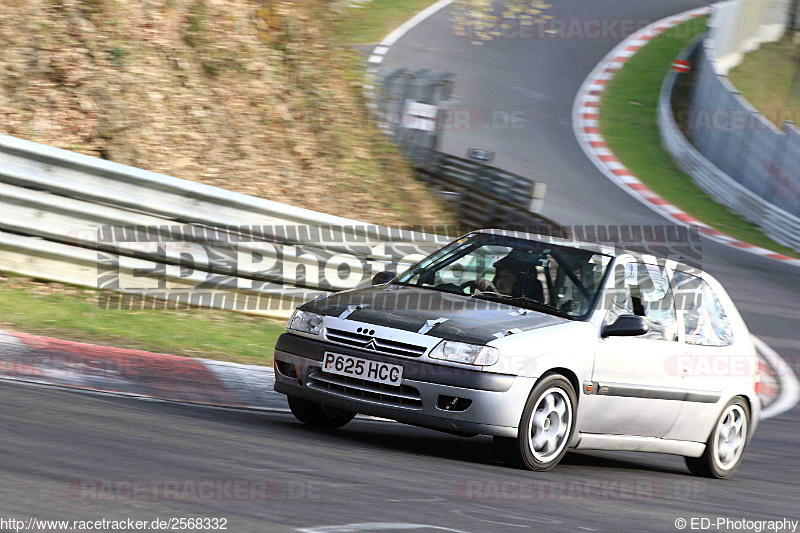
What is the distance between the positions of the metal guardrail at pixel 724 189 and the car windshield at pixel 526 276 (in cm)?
1372

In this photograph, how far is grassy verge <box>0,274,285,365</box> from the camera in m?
9.23

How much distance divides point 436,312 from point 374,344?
488 mm

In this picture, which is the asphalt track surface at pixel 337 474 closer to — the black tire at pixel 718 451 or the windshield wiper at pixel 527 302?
the black tire at pixel 718 451

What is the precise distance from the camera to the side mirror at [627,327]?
727 cm

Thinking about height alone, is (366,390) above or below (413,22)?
above

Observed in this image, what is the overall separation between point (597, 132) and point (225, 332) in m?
16.1

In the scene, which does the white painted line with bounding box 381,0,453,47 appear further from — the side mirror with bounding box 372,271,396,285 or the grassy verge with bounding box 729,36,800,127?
the side mirror with bounding box 372,271,396,285

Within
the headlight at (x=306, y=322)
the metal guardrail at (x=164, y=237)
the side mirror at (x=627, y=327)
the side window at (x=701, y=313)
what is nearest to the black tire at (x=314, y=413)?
the headlight at (x=306, y=322)

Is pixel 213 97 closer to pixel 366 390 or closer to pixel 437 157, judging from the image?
pixel 437 157

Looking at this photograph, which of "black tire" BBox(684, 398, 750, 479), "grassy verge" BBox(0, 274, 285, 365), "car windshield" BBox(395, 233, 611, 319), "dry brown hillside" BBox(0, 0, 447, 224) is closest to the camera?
"car windshield" BBox(395, 233, 611, 319)

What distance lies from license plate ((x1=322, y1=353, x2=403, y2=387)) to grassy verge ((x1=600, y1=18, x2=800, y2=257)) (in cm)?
1478

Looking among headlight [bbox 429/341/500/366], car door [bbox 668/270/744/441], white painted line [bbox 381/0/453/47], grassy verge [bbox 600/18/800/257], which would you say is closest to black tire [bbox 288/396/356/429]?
headlight [bbox 429/341/500/366]

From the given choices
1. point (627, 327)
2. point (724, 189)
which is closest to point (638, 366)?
point (627, 327)

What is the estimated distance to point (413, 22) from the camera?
29.7 meters
